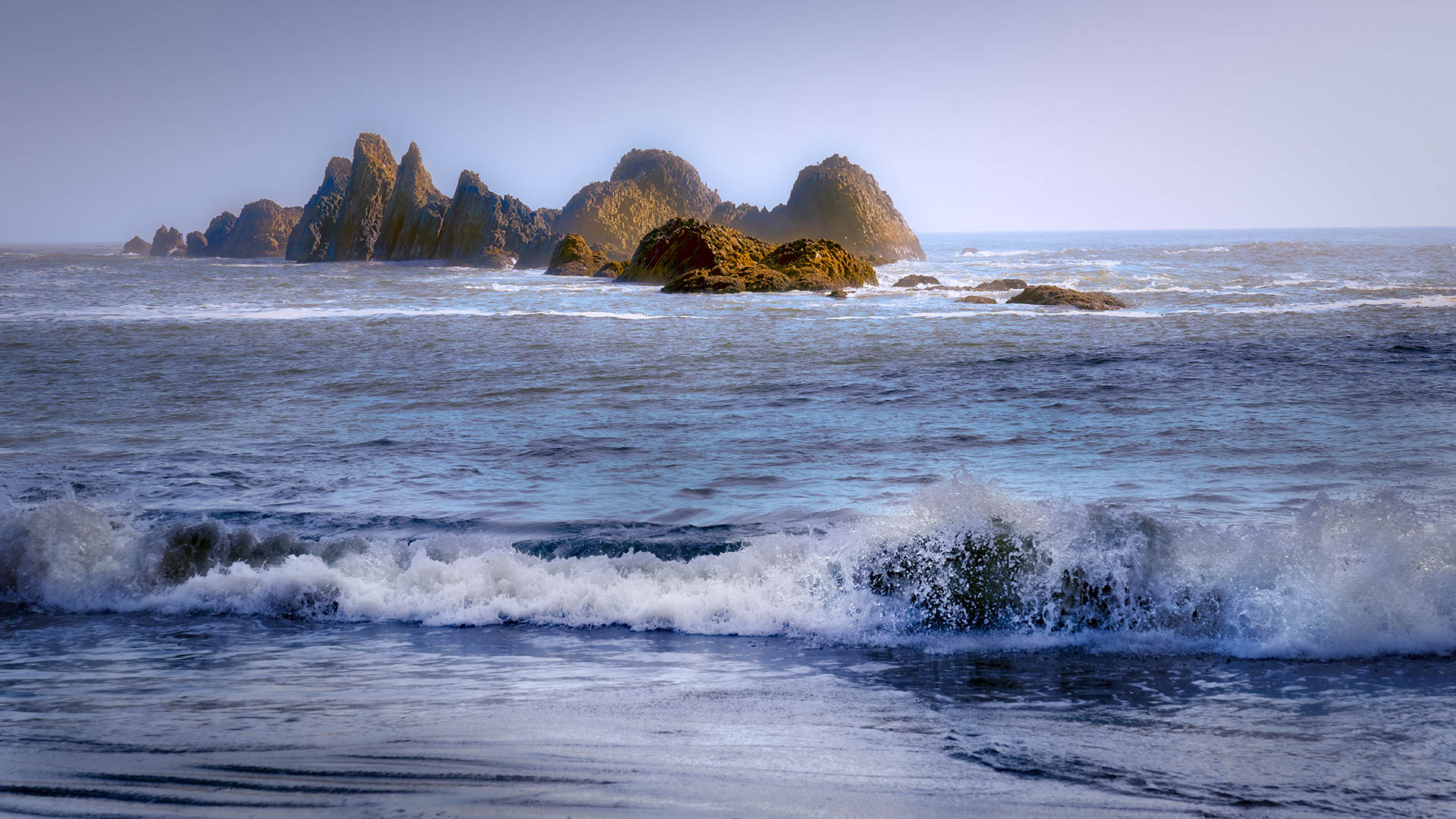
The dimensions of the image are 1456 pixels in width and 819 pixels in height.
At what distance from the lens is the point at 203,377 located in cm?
1738

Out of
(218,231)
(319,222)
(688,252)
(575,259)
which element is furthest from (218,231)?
(688,252)

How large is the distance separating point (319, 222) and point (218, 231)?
55787 mm

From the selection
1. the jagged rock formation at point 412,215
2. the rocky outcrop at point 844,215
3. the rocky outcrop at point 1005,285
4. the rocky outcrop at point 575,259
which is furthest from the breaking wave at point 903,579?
the jagged rock formation at point 412,215

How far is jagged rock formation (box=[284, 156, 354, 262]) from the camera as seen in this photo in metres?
133

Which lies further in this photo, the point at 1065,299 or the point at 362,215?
the point at 362,215

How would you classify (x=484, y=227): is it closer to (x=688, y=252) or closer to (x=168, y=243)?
(x=688, y=252)

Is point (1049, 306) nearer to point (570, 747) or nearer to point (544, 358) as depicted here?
point (544, 358)

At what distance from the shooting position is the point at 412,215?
122312mm

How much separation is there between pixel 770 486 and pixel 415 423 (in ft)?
21.2

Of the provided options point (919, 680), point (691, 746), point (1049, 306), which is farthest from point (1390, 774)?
point (1049, 306)

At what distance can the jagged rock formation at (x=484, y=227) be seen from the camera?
10550cm

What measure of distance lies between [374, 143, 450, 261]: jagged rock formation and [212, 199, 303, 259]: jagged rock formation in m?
54.8

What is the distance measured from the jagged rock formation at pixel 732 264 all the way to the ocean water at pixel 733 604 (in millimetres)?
31026

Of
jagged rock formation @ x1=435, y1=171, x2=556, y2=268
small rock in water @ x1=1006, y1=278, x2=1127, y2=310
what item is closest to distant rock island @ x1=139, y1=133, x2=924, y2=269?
jagged rock formation @ x1=435, y1=171, x2=556, y2=268
